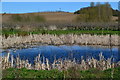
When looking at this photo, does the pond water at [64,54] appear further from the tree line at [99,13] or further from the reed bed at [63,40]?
the tree line at [99,13]

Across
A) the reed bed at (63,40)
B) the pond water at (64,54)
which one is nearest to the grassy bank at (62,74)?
the pond water at (64,54)

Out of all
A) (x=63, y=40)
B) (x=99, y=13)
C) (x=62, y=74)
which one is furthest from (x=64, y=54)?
(x=99, y=13)

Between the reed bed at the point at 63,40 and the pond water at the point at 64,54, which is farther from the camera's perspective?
the reed bed at the point at 63,40

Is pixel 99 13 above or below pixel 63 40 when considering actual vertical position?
above

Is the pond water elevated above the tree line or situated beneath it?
situated beneath

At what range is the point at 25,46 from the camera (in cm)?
2161

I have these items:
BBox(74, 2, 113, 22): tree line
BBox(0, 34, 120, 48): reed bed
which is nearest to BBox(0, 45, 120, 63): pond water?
BBox(0, 34, 120, 48): reed bed

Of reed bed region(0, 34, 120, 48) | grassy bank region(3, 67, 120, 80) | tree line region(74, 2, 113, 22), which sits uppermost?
tree line region(74, 2, 113, 22)

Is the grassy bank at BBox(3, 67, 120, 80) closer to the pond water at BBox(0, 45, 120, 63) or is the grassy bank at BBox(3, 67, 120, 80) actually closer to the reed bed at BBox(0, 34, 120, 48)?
the pond water at BBox(0, 45, 120, 63)

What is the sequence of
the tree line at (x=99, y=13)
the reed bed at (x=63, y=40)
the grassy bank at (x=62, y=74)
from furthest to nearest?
the tree line at (x=99, y=13)
the reed bed at (x=63, y=40)
the grassy bank at (x=62, y=74)

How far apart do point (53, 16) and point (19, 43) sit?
4364 centimetres

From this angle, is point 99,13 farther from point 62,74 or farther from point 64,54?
point 62,74

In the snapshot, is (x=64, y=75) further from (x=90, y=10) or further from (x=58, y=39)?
(x=90, y=10)

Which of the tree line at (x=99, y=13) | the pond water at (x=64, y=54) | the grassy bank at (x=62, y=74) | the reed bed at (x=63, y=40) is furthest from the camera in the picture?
the tree line at (x=99, y=13)
